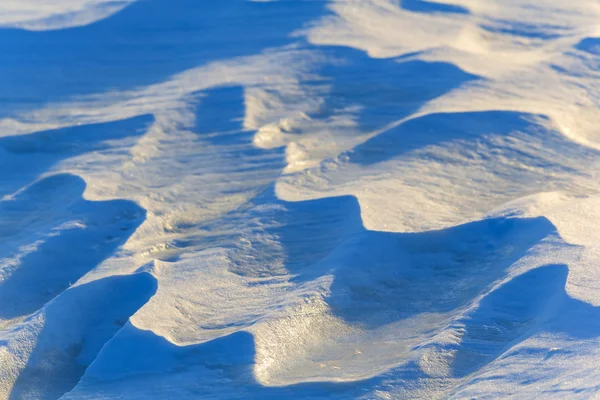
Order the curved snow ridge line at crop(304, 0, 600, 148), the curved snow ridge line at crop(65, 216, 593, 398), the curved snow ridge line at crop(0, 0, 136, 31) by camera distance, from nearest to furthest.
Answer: the curved snow ridge line at crop(65, 216, 593, 398) < the curved snow ridge line at crop(304, 0, 600, 148) < the curved snow ridge line at crop(0, 0, 136, 31)

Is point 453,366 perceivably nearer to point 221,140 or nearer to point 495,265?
point 495,265

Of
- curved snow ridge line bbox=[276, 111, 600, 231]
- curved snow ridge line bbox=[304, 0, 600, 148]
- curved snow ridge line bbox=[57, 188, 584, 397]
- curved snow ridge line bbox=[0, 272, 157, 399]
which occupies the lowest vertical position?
curved snow ridge line bbox=[0, 272, 157, 399]

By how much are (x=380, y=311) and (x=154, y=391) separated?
63cm

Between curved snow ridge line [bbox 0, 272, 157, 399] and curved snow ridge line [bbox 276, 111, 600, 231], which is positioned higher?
curved snow ridge line [bbox 276, 111, 600, 231]

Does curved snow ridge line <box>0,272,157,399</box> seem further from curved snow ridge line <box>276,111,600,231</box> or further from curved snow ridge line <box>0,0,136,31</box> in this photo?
curved snow ridge line <box>0,0,136,31</box>

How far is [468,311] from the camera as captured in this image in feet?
5.93

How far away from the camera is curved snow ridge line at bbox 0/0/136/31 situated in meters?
3.61

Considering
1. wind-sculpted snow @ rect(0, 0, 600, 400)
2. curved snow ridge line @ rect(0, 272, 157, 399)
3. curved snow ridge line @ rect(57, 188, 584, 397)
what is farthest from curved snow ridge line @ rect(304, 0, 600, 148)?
curved snow ridge line @ rect(0, 272, 157, 399)

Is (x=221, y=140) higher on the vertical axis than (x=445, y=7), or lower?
lower

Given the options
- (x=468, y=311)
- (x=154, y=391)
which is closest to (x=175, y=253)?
(x=154, y=391)

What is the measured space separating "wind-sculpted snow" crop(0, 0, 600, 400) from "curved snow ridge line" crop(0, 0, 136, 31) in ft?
0.07

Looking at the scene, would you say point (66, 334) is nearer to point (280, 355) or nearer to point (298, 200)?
point (280, 355)

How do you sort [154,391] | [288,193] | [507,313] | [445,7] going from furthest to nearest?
[445,7]
[288,193]
[507,313]
[154,391]

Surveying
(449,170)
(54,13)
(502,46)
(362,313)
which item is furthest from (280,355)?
(54,13)
